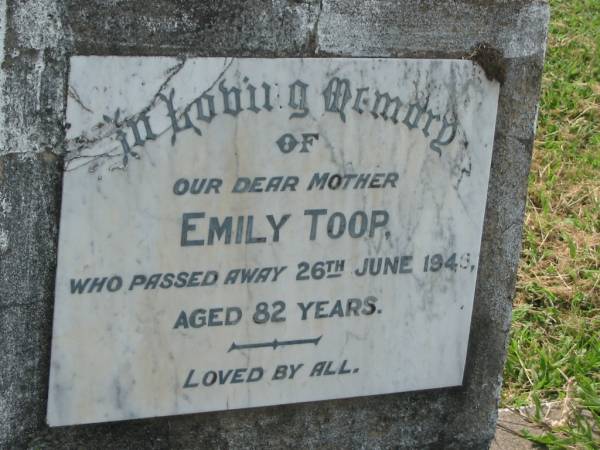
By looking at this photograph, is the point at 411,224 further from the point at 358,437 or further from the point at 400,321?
the point at 358,437

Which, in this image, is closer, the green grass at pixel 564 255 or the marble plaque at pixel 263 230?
the marble plaque at pixel 263 230

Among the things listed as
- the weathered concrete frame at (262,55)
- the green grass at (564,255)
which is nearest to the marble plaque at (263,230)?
the weathered concrete frame at (262,55)

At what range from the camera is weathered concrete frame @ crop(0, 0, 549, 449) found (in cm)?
224

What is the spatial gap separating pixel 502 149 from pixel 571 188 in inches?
66.4

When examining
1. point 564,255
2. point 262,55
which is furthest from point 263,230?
point 564,255

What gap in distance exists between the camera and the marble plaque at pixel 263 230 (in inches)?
90.4

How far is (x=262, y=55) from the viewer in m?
2.40

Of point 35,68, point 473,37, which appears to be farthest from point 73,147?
point 473,37

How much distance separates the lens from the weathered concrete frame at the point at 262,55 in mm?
2242

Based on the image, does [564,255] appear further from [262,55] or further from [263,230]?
[262,55]

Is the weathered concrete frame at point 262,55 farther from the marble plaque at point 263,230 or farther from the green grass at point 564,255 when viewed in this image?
the green grass at point 564,255

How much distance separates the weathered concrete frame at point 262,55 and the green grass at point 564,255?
547 mm

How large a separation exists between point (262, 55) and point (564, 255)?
1.98 metres

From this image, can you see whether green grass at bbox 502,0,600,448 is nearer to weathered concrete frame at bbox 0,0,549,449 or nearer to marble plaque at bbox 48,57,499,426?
weathered concrete frame at bbox 0,0,549,449
